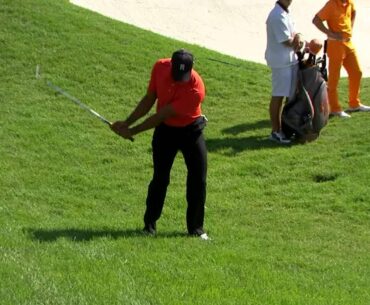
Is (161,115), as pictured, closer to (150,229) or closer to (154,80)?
(154,80)

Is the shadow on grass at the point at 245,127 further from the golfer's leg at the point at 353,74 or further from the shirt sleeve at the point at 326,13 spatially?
the shirt sleeve at the point at 326,13

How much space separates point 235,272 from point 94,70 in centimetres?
671

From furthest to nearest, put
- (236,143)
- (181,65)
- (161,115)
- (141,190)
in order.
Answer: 1. (236,143)
2. (141,190)
3. (161,115)
4. (181,65)

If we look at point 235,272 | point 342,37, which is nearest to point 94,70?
point 342,37

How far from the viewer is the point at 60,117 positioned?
10758 mm

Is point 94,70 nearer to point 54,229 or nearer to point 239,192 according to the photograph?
point 239,192

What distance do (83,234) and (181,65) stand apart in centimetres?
150

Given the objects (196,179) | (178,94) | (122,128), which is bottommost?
(196,179)

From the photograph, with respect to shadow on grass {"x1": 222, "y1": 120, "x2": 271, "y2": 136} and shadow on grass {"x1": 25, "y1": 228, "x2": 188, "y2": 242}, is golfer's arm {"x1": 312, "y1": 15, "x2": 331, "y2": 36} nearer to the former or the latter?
shadow on grass {"x1": 222, "y1": 120, "x2": 271, "y2": 136}

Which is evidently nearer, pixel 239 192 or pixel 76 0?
pixel 239 192

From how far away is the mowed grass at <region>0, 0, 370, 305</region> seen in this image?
5.78 m

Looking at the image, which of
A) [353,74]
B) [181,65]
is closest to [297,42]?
[353,74]

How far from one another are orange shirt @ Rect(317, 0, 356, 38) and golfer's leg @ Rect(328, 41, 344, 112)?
174 millimetres

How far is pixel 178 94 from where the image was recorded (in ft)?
22.1
